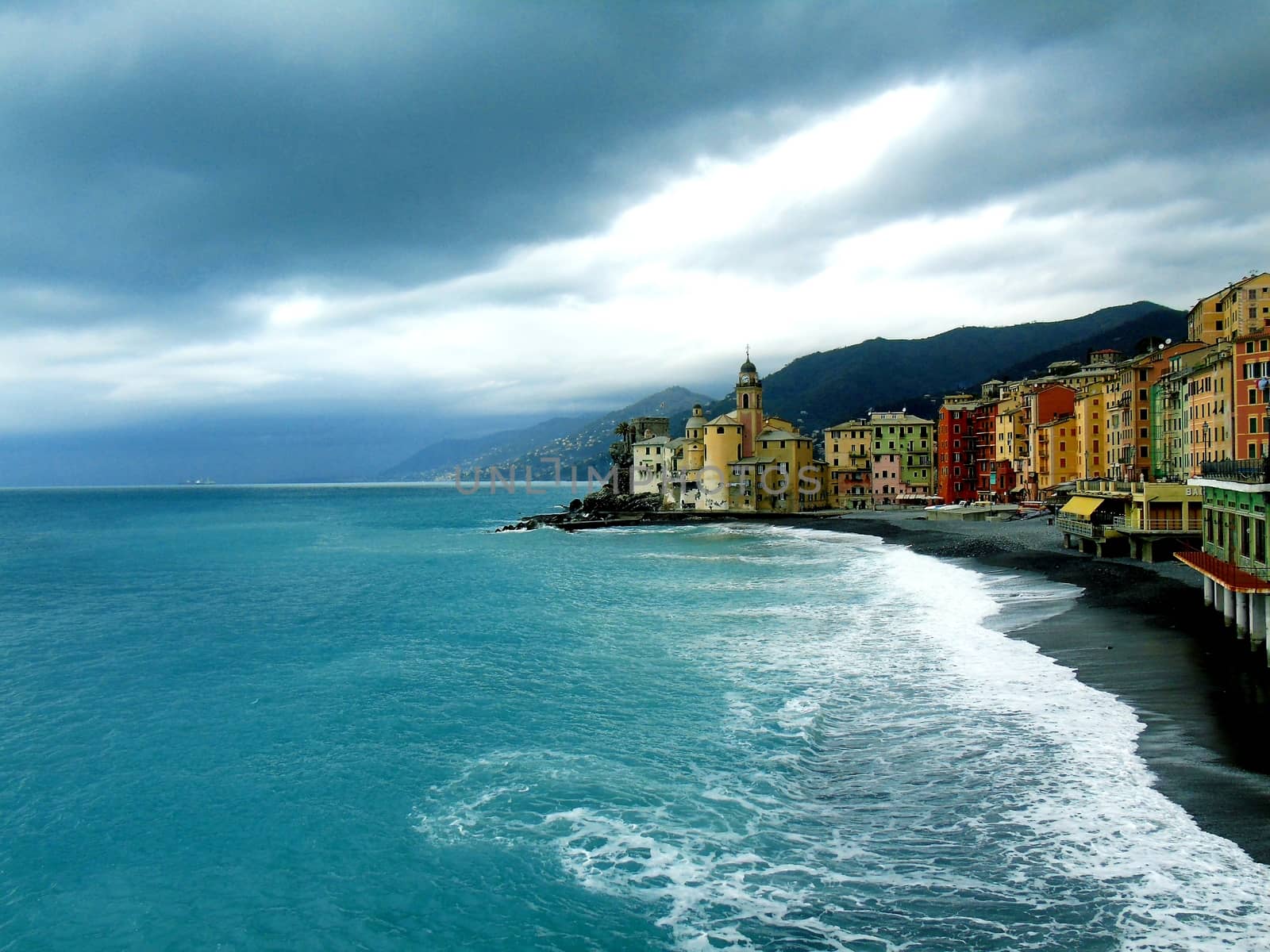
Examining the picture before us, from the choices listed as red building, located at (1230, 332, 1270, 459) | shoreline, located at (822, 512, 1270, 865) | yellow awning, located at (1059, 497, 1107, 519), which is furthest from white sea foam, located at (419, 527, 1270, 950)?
yellow awning, located at (1059, 497, 1107, 519)

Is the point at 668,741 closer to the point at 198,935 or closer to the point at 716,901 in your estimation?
the point at 716,901

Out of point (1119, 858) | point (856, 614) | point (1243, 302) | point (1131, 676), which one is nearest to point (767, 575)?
point (856, 614)

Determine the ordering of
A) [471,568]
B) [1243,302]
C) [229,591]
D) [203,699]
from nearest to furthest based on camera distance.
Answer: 1. [203,699]
2. [229,591]
3. [471,568]
4. [1243,302]

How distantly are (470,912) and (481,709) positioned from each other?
1005cm

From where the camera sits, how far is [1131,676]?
21594 mm

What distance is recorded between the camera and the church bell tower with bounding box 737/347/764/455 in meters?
113

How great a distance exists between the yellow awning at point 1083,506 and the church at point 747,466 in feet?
178

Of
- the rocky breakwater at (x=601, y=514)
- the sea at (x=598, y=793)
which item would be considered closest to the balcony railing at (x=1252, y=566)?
the sea at (x=598, y=793)

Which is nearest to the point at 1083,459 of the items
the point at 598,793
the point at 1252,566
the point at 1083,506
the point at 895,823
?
the point at 1083,506

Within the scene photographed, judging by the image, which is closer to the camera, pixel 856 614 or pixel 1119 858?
pixel 1119 858

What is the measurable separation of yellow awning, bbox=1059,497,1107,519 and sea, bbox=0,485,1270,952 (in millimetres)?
18360

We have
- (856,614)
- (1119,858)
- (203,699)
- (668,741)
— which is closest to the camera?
(1119,858)

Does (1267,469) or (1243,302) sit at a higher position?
(1243,302)

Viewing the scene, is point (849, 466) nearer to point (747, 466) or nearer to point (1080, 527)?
point (747, 466)
